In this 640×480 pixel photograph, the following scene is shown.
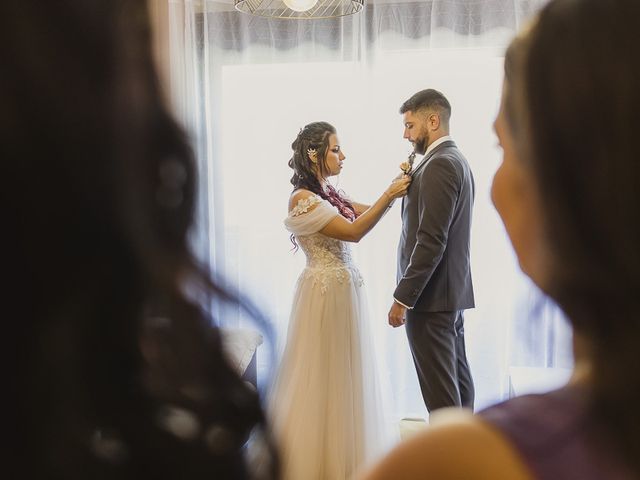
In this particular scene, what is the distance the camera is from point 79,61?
28 cm

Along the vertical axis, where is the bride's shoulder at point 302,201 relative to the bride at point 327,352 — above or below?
above

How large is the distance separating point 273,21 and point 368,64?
0.57 m

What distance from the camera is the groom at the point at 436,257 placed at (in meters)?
2.51

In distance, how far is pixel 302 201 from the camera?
279 cm

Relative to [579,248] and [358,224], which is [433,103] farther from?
[579,248]

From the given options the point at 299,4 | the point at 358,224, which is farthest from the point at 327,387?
the point at 299,4

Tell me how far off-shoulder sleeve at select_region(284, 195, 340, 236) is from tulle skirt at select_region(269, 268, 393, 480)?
0.22 meters

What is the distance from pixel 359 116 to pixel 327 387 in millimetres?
1473

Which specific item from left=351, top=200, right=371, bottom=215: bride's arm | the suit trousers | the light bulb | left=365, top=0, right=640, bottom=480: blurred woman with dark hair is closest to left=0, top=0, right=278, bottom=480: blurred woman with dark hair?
left=365, top=0, right=640, bottom=480: blurred woman with dark hair

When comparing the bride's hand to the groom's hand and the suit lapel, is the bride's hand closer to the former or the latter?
the suit lapel

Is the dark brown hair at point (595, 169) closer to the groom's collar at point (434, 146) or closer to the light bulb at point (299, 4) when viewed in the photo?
the light bulb at point (299, 4)

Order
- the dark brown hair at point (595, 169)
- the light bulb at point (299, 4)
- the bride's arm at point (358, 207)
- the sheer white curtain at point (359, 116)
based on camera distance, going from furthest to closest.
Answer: the sheer white curtain at point (359, 116), the bride's arm at point (358, 207), the light bulb at point (299, 4), the dark brown hair at point (595, 169)

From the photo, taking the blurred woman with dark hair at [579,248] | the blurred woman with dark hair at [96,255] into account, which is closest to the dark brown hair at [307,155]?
the blurred woman with dark hair at [579,248]

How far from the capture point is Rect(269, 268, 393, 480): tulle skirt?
9.04ft
